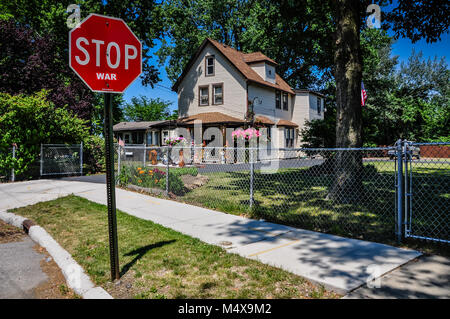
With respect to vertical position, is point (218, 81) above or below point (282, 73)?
below

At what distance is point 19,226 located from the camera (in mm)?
6469

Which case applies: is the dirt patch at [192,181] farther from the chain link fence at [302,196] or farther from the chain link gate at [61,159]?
the chain link gate at [61,159]

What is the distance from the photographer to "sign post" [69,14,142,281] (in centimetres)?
351

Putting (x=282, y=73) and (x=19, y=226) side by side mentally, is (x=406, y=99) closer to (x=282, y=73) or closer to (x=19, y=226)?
(x=282, y=73)

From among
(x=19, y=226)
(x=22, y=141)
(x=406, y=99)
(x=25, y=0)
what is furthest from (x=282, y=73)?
(x=19, y=226)

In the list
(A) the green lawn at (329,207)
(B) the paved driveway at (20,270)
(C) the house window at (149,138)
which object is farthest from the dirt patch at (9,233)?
(C) the house window at (149,138)

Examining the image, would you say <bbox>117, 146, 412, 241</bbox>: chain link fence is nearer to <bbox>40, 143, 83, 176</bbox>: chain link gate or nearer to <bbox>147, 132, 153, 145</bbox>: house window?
<bbox>40, 143, 83, 176</bbox>: chain link gate

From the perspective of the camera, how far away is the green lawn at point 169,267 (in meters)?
3.29

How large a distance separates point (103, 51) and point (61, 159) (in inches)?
498

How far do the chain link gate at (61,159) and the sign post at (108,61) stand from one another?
11827mm

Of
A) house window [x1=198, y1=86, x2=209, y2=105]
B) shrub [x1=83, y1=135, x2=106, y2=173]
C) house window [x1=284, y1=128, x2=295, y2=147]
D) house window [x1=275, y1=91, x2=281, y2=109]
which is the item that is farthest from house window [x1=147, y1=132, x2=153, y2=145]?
shrub [x1=83, y1=135, x2=106, y2=173]

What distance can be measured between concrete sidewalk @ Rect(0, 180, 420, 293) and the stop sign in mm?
2807

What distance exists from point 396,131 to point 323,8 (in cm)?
2412
